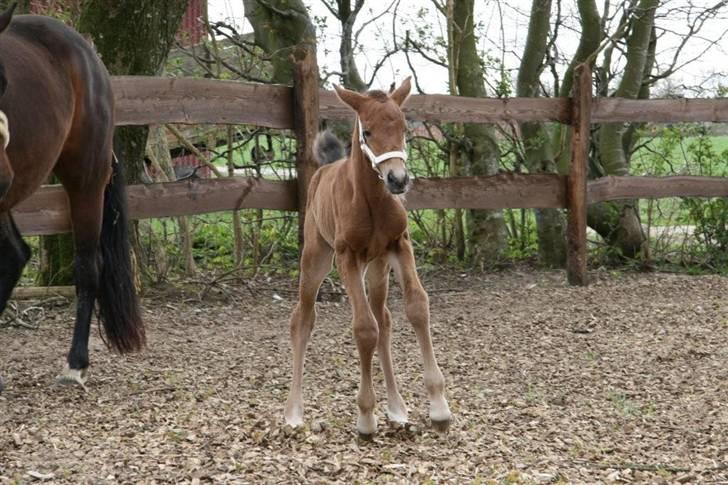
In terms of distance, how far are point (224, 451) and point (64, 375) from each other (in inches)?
64.7

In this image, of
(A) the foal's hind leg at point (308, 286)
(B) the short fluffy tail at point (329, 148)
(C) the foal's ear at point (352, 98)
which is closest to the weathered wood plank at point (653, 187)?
(B) the short fluffy tail at point (329, 148)

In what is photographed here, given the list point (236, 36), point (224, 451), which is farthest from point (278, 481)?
point (236, 36)

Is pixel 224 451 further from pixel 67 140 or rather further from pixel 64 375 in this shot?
pixel 67 140

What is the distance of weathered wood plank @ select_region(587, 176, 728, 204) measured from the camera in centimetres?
892

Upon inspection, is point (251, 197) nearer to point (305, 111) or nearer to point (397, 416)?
point (305, 111)

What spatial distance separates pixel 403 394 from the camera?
4930 millimetres

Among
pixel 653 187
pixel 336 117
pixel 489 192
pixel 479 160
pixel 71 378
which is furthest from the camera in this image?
pixel 479 160

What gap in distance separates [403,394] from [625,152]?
21.3ft

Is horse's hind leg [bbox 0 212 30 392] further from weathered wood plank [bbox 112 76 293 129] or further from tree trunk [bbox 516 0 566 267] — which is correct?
tree trunk [bbox 516 0 566 267]

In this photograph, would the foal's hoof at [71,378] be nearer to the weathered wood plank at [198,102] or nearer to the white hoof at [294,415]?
the white hoof at [294,415]

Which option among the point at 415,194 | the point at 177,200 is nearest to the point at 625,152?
the point at 415,194

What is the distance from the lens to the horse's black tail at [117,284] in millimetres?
5590

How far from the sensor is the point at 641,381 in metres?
5.32

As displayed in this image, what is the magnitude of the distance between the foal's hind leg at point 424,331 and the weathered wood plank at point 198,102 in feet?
10.4
